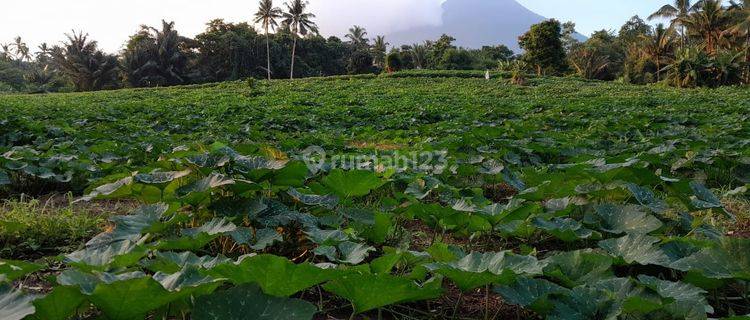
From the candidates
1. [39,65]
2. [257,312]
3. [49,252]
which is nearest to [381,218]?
[257,312]

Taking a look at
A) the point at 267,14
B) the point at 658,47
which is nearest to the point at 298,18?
the point at 267,14

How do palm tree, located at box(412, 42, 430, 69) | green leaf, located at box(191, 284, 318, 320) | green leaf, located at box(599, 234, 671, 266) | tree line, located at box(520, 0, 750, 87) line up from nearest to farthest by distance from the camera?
green leaf, located at box(191, 284, 318, 320), green leaf, located at box(599, 234, 671, 266), tree line, located at box(520, 0, 750, 87), palm tree, located at box(412, 42, 430, 69)

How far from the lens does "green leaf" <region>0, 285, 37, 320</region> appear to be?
91 cm

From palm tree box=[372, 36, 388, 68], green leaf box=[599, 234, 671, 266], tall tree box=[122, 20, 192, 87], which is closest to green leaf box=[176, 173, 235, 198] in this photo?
green leaf box=[599, 234, 671, 266]

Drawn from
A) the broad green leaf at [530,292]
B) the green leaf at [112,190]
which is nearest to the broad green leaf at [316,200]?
the green leaf at [112,190]

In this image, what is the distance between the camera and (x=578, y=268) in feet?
5.15

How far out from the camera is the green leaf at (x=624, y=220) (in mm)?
1916

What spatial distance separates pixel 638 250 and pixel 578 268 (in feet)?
0.78

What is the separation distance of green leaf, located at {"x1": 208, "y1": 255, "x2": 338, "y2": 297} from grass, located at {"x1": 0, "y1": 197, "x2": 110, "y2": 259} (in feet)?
4.45

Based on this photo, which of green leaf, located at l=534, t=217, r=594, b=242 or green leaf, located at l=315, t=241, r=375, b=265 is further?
green leaf, located at l=534, t=217, r=594, b=242

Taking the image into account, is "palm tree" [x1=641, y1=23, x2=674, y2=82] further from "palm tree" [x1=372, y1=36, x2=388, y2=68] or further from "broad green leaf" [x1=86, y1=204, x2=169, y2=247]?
"broad green leaf" [x1=86, y1=204, x2=169, y2=247]

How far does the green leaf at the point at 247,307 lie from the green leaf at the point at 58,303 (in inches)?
8.9

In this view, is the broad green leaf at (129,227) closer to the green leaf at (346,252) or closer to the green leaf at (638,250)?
the green leaf at (346,252)

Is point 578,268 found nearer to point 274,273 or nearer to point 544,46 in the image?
point 274,273
